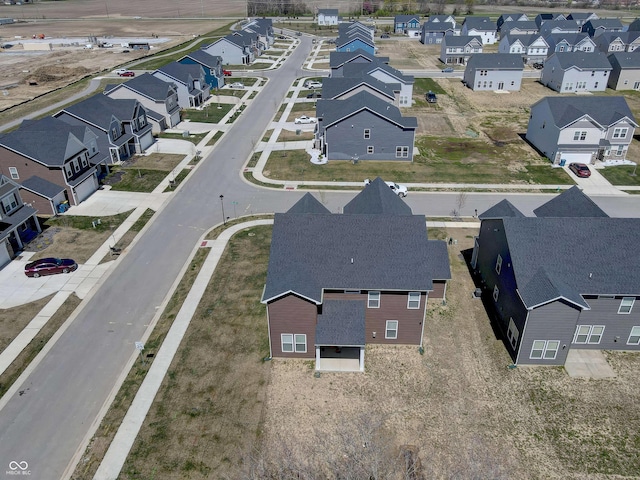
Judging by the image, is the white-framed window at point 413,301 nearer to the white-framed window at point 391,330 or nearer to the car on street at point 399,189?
the white-framed window at point 391,330

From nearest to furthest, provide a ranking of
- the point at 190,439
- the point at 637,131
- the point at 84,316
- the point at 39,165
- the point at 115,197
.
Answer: the point at 190,439, the point at 84,316, the point at 39,165, the point at 115,197, the point at 637,131

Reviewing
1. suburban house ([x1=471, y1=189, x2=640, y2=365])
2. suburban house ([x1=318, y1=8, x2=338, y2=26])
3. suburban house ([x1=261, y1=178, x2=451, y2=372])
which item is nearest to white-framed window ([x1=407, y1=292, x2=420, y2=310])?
suburban house ([x1=261, y1=178, x2=451, y2=372])

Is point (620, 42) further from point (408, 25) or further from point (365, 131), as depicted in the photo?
point (365, 131)

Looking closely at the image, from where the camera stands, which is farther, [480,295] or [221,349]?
[480,295]

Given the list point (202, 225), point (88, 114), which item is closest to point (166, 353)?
point (202, 225)

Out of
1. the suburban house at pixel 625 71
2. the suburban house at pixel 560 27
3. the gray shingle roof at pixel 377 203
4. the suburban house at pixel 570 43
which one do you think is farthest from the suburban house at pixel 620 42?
the gray shingle roof at pixel 377 203

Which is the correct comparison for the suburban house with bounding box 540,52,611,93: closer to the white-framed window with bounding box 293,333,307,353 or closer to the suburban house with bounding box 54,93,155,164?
the suburban house with bounding box 54,93,155,164

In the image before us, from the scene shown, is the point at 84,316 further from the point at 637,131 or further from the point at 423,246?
the point at 637,131
